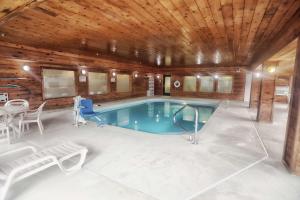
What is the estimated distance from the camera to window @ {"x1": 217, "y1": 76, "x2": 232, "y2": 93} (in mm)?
11625

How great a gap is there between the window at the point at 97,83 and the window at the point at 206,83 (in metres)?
6.94

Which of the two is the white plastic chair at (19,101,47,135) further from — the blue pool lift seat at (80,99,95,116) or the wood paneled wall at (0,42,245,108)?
the wood paneled wall at (0,42,245,108)

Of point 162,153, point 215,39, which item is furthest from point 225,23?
point 162,153

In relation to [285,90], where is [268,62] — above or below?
above

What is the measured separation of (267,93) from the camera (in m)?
5.21

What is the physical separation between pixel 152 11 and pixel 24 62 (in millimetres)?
5610

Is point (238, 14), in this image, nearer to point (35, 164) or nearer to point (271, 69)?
point (271, 69)

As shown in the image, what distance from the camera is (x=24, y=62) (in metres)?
6.02

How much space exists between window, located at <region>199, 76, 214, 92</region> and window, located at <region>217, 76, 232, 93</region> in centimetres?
54

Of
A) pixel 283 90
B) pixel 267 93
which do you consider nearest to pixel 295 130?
pixel 267 93

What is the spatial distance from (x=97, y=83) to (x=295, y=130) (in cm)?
872

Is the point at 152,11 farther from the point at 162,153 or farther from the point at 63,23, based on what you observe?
the point at 162,153

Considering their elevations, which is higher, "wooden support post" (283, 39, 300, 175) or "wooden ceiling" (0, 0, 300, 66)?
"wooden ceiling" (0, 0, 300, 66)

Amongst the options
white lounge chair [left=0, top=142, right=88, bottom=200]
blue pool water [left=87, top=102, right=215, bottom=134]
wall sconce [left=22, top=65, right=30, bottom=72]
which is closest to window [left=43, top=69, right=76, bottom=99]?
wall sconce [left=22, top=65, right=30, bottom=72]
